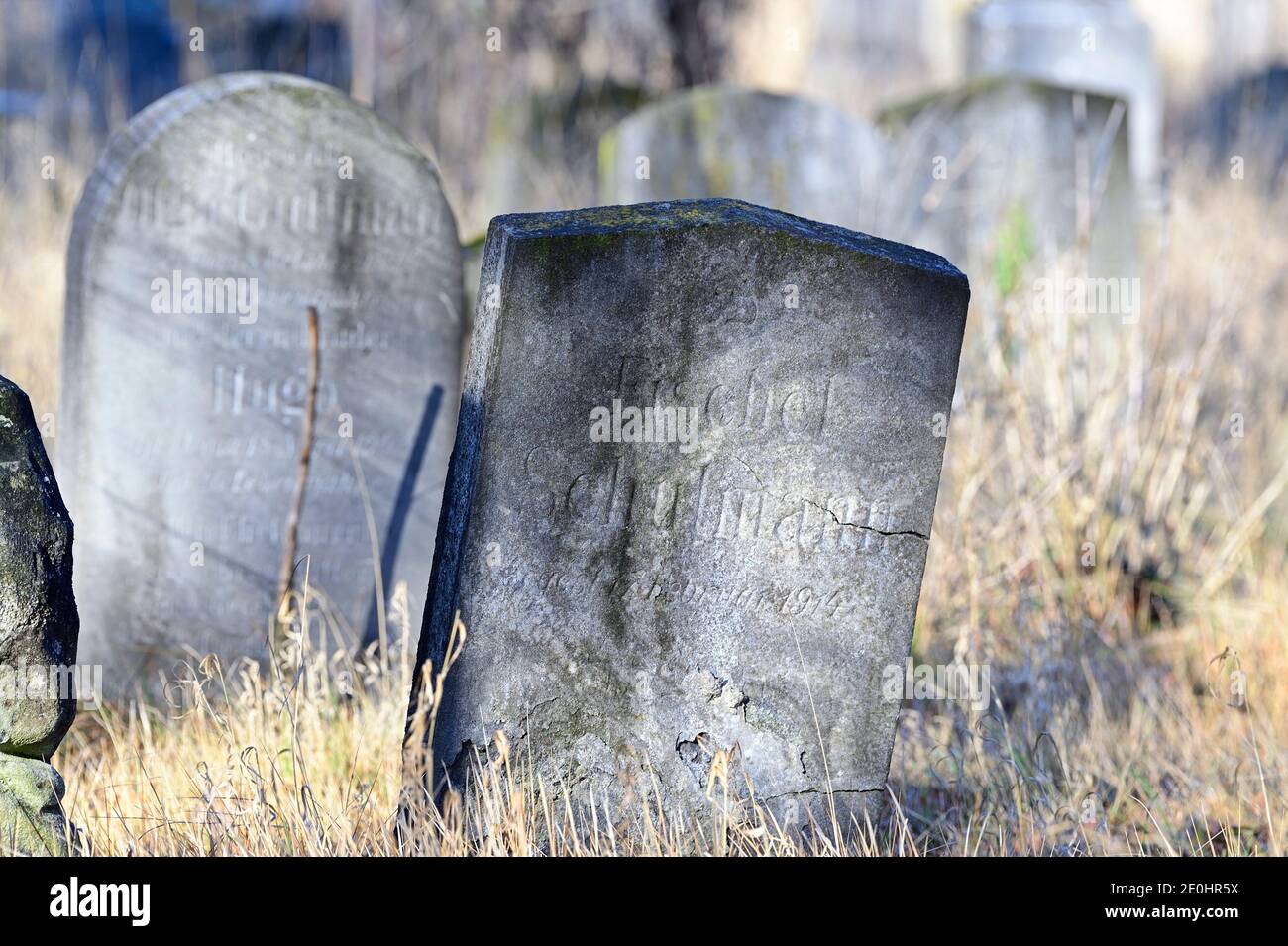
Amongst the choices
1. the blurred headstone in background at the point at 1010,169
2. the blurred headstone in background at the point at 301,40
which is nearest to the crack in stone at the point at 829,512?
the blurred headstone in background at the point at 1010,169

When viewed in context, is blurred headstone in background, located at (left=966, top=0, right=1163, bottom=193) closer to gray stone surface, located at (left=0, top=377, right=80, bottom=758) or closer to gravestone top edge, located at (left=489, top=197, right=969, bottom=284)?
gravestone top edge, located at (left=489, top=197, right=969, bottom=284)

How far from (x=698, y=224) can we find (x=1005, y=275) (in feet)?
11.0

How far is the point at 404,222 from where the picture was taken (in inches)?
149

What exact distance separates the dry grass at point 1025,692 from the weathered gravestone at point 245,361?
0.32m


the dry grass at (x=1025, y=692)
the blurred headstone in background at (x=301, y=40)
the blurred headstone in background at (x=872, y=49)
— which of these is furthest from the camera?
the blurred headstone in background at (x=872, y=49)

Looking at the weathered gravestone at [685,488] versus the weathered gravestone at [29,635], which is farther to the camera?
the weathered gravestone at [685,488]

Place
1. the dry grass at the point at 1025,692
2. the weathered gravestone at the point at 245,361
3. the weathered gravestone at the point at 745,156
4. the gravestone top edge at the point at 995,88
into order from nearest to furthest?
the dry grass at the point at 1025,692, the weathered gravestone at the point at 245,361, the weathered gravestone at the point at 745,156, the gravestone top edge at the point at 995,88

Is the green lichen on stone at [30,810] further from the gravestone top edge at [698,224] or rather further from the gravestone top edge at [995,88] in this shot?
the gravestone top edge at [995,88]

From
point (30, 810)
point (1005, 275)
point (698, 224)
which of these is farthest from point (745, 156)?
point (30, 810)

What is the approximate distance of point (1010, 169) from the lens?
6.45 m

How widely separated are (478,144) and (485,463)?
7.94 meters

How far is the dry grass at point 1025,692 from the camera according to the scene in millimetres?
2531

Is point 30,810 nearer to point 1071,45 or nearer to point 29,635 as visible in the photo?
point 29,635

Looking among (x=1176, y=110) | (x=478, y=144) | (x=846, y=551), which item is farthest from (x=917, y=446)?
(x=1176, y=110)
